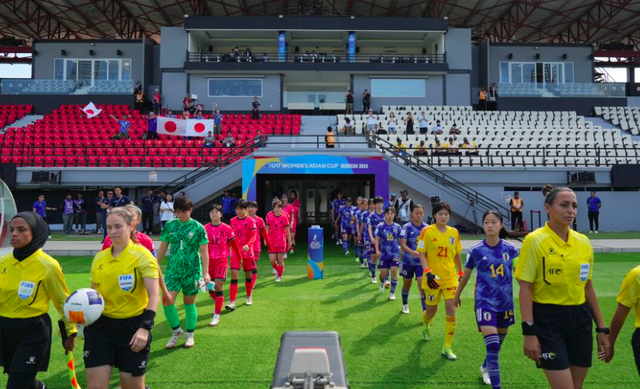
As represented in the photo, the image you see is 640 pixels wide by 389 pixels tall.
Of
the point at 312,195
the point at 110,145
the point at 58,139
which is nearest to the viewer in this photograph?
the point at 110,145

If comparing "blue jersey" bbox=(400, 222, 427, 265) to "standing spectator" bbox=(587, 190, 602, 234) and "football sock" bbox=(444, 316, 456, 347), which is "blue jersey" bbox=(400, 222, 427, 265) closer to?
"football sock" bbox=(444, 316, 456, 347)

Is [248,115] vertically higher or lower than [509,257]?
higher

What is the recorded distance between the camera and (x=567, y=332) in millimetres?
3486

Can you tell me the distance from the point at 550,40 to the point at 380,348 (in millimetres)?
53570

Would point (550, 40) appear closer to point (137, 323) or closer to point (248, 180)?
point (248, 180)

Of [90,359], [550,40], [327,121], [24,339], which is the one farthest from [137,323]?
[550,40]

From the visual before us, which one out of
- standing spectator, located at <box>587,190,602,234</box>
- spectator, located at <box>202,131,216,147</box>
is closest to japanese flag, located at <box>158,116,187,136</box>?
spectator, located at <box>202,131,216,147</box>

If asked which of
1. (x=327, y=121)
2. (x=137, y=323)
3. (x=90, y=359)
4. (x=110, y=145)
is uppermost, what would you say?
(x=327, y=121)

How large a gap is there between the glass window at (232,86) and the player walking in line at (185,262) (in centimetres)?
2828

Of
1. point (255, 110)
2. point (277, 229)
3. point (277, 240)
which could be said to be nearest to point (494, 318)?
point (277, 240)

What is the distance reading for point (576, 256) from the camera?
11.6ft

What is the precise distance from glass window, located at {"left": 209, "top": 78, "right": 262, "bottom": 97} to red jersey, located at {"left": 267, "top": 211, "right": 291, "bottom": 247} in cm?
2367

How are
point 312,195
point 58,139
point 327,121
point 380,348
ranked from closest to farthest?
1. point 380,348
2. point 58,139
3. point 312,195
4. point 327,121

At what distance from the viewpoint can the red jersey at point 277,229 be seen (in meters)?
11.0
